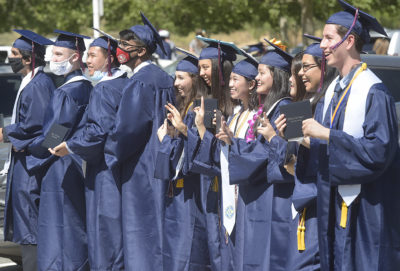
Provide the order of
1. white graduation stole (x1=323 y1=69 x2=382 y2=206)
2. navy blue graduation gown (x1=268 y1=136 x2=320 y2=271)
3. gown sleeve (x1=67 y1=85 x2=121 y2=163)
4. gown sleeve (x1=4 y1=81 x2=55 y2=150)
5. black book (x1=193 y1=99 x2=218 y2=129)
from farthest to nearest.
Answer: gown sleeve (x1=4 y1=81 x2=55 y2=150) → gown sleeve (x1=67 y1=85 x2=121 y2=163) → black book (x1=193 y1=99 x2=218 y2=129) → navy blue graduation gown (x1=268 y1=136 x2=320 y2=271) → white graduation stole (x1=323 y1=69 x2=382 y2=206)

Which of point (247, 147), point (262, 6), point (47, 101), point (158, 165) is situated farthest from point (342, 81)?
point (262, 6)

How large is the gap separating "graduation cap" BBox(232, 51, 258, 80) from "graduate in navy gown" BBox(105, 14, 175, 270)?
2.48 feet

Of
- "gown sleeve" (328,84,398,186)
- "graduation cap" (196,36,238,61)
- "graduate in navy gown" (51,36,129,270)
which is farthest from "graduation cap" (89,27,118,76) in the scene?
"gown sleeve" (328,84,398,186)

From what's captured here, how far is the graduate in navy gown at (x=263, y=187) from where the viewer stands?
5.02 m

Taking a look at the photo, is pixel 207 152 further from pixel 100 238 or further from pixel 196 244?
pixel 100 238

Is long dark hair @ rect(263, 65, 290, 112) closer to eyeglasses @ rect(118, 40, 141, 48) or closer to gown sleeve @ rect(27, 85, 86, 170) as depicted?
eyeglasses @ rect(118, 40, 141, 48)

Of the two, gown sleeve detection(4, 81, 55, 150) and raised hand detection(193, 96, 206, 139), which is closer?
raised hand detection(193, 96, 206, 139)

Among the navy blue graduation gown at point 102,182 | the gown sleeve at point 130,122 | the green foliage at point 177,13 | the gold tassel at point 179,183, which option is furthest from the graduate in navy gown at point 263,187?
the green foliage at point 177,13

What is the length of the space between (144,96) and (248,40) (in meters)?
45.4

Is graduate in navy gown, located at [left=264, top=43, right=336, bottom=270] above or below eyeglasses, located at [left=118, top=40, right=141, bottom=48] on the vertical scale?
below

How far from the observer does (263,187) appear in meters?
5.16

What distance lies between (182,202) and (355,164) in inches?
79.3

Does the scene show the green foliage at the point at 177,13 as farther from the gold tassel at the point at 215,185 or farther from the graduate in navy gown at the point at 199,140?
the gold tassel at the point at 215,185

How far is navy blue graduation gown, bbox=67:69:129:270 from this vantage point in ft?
19.9
